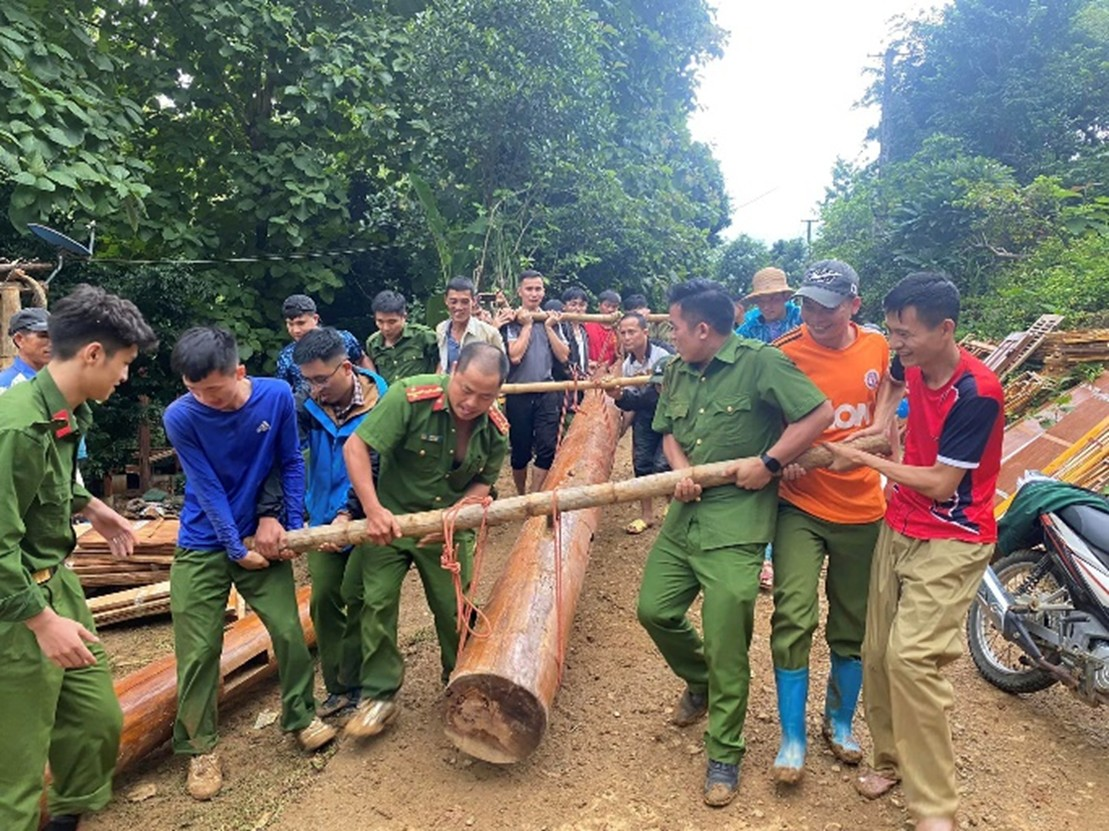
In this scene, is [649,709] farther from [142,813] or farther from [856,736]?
[142,813]

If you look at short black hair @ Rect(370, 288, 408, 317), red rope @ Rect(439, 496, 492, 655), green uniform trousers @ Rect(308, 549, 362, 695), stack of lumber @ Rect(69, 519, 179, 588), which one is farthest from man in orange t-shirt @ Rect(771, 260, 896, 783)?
stack of lumber @ Rect(69, 519, 179, 588)

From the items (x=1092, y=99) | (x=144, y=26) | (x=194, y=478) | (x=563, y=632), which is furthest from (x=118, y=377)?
(x=1092, y=99)

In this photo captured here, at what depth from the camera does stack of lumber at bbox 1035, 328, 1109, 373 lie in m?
7.01

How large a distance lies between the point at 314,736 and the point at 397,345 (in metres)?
2.75

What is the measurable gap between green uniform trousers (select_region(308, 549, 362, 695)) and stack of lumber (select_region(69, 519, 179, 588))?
8.37ft

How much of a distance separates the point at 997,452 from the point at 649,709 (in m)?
1.90

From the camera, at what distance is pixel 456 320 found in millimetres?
5457

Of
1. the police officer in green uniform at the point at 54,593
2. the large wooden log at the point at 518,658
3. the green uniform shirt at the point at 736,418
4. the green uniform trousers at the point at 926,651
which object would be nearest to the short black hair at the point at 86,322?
the police officer in green uniform at the point at 54,593

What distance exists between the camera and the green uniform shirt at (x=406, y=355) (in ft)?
17.0

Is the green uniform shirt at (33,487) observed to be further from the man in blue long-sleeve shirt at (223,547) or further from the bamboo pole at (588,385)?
the bamboo pole at (588,385)

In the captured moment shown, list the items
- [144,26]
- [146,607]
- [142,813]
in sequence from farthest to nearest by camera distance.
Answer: [144,26] → [146,607] → [142,813]

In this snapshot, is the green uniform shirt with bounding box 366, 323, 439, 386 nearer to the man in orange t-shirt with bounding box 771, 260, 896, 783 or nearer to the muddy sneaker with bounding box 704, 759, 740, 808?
the man in orange t-shirt with bounding box 771, 260, 896, 783

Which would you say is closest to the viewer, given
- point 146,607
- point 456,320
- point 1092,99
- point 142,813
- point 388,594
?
point 142,813

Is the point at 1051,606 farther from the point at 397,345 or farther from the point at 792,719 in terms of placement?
the point at 397,345
